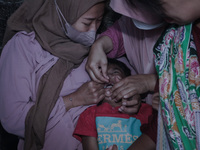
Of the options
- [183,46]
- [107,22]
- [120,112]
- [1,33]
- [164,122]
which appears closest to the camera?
[183,46]

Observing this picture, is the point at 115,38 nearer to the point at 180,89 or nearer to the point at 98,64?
the point at 98,64

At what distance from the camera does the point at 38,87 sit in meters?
2.02

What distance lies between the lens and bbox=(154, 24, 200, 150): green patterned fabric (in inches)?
50.7

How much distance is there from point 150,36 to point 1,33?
1.49 meters

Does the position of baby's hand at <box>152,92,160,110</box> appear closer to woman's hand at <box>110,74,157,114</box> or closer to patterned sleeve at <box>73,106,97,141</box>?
woman's hand at <box>110,74,157,114</box>

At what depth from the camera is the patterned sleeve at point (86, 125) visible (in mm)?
1874

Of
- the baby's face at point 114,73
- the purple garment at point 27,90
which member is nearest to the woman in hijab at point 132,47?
the baby's face at point 114,73

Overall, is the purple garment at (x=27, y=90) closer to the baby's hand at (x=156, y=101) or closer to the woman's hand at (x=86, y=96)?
the woman's hand at (x=86, y=96)

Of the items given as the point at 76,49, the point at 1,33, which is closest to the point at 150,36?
the point at 76,49

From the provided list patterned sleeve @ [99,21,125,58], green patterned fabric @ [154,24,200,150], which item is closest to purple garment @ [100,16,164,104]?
patterned sleeve @ [99,21,125,58]

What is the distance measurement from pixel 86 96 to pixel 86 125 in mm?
251

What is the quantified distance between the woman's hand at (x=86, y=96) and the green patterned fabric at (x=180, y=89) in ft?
2.26

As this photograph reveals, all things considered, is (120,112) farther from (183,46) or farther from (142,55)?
(183,46)

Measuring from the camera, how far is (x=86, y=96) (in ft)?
6.64
